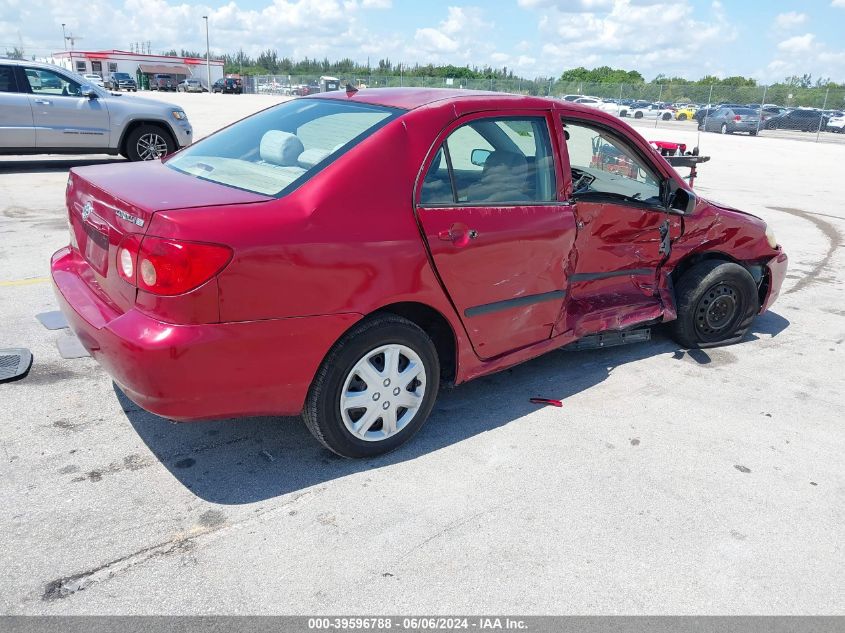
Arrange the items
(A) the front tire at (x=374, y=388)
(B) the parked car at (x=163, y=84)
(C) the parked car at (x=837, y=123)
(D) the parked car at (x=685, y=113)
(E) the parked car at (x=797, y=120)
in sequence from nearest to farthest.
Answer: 1. (A) the front tire at (x=374, y=388)
2. (E) the parked car at (x=797, y=120)
3. (C) the parked car at (x=837, y=123)
4. (D) the parked car at (x=685, y=113)
5. (B) the parked car at (x=163, y=84)

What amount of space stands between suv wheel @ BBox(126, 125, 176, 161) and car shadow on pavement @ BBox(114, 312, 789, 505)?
8.88 metres

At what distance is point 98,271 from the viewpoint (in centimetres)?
302

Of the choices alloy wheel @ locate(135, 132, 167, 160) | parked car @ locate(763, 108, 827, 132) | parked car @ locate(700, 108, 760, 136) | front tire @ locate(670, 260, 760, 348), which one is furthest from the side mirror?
parked car @ locate(763, 108, 827, 132)

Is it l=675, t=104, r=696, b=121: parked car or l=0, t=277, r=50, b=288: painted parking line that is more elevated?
l=675, t=104, r=696, b=121: parked car

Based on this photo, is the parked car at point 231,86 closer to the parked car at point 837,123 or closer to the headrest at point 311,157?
the parked car at point 837,123

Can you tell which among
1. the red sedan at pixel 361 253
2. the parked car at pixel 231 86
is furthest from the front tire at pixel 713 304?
the parked car at pixel 231 86

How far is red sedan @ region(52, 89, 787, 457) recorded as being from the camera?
260 centimetres

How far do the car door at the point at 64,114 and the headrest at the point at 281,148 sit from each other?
8.99 metres

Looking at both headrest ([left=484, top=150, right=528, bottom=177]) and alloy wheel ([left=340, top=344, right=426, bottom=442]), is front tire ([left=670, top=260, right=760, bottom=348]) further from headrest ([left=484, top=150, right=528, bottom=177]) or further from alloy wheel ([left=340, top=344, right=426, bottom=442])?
alloy wheel ([left=340, top=344, right=426, bottom=442])

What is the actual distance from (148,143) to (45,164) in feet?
7.03

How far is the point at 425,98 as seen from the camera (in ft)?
11.3

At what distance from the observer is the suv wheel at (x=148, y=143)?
11396 mm

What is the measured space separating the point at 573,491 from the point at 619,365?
1.70 metres

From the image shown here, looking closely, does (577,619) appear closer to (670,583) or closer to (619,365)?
(670,583)
